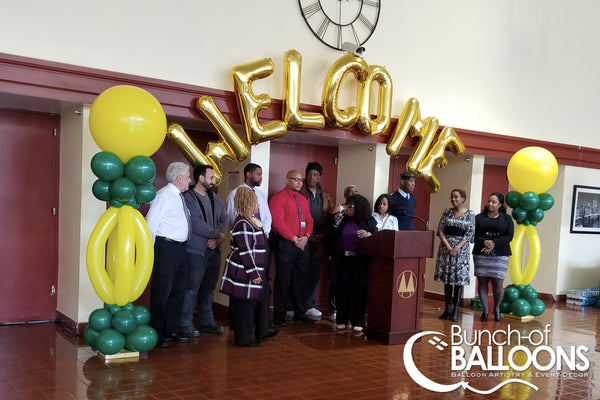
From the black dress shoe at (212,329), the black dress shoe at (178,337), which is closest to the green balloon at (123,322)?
the black dress shoe at (178,337)

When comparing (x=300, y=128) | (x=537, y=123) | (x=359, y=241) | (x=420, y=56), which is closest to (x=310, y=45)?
(x=300, y=128)

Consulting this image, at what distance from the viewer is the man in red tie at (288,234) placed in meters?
6.28

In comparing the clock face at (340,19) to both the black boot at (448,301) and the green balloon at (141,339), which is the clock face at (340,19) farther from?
the green balloon at (141,339)

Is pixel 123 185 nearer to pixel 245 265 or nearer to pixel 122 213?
pixel 122 213

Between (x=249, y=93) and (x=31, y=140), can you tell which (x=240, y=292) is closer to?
(x=249, y=93)

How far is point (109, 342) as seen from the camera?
4559 millimetres

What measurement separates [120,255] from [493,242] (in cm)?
435

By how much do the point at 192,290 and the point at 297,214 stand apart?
143 centimetres

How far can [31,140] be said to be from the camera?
586 cm

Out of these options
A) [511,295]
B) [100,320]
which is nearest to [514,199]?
[511,295]

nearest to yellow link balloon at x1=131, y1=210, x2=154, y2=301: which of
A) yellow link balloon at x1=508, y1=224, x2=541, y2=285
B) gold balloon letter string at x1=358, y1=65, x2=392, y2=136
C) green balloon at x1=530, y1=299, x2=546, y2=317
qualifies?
gold balloon letter string at x1=358, y1=65, x2=392, y2=136

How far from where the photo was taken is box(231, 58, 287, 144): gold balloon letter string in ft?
19.8

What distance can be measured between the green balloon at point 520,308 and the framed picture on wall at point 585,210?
2770 millimetres

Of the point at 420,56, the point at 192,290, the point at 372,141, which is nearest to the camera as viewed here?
the point at 192,290
